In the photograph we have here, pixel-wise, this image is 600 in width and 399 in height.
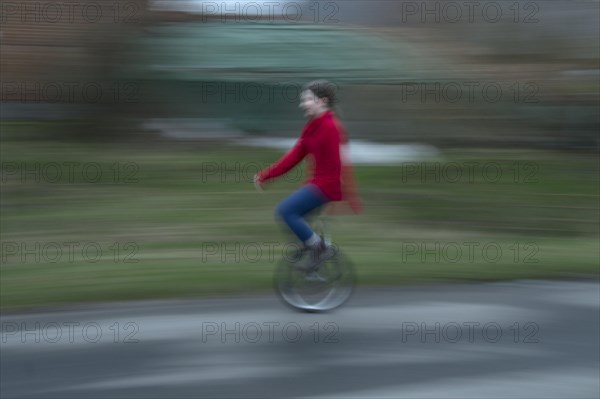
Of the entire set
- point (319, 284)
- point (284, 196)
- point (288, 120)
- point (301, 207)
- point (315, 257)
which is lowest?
point (284, 196)

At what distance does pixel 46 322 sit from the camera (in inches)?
287

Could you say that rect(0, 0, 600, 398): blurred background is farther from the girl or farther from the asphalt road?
the girl

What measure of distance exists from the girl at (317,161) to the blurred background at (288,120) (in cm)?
260

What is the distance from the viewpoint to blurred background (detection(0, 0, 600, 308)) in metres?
11.2

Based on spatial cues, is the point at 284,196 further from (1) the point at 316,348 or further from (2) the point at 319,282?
(1) the point at 316,348

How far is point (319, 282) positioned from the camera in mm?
7832

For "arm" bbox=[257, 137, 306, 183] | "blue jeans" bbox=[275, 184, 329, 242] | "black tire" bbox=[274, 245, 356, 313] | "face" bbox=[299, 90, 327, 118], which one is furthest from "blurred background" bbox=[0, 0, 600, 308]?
"face" bbox=[299, 90, 327, 118]

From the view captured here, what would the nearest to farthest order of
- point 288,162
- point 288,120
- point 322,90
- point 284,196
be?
point 322,90, point 288,162, point 284,196, point 288,120

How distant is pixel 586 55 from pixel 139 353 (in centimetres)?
1098

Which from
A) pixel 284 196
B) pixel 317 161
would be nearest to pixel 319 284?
pixel 317 161

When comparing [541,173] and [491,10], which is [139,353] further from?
[491,10]

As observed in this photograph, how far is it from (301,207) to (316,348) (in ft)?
4.59

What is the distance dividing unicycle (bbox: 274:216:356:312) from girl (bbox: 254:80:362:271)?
0.20 m

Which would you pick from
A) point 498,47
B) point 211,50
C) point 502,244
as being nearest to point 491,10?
point 498,47
